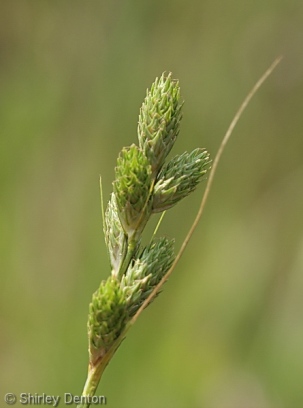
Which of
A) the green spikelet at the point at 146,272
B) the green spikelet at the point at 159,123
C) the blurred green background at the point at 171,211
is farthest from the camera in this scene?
the blurred green background at the point at 171,211

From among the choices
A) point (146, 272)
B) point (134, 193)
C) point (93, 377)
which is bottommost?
point (93, 377)

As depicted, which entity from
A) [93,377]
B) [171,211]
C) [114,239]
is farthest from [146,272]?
[171,211]

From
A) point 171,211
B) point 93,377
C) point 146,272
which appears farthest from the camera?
point 171,211

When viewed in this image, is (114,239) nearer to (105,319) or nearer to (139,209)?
(139,209)

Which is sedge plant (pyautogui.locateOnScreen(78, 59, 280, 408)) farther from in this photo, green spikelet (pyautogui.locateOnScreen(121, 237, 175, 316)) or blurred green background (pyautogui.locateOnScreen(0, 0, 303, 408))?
blurred green background (pyautogui.locateOnScreen(0, 0, 303, 408))

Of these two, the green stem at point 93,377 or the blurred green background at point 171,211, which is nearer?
the green stem at point 93,377

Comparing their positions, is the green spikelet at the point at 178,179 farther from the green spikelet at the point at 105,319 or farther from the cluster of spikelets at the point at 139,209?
the green spikelet at the point at 105,319

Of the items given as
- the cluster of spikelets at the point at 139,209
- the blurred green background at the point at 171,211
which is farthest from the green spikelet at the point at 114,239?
the blurred green background at the point at 171,211

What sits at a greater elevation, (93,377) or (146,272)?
(146,272)
